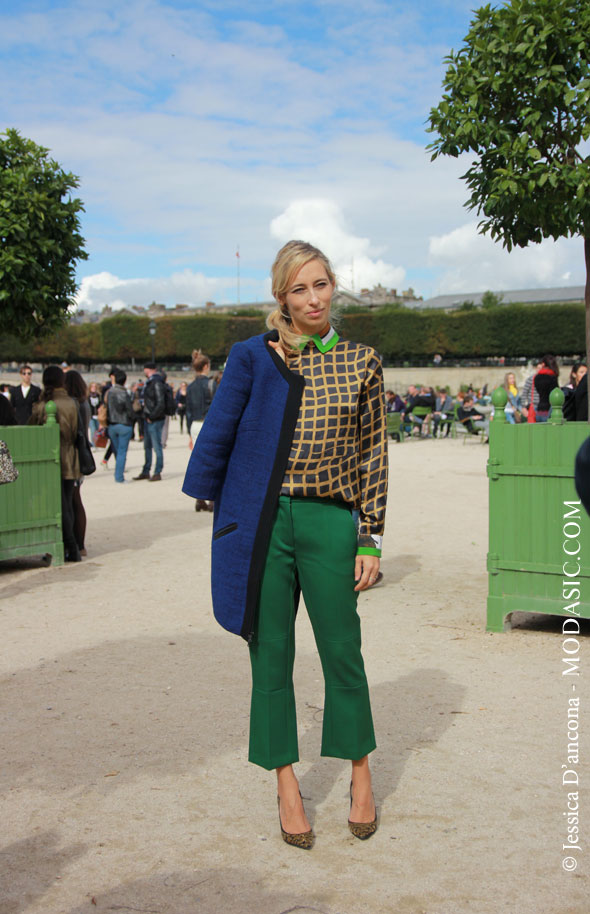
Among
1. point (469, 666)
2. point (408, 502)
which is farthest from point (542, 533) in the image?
point (408, 502)

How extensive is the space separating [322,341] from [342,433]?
294mm

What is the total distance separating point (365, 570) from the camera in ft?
9.45

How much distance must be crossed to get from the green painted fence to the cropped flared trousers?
4866 mm

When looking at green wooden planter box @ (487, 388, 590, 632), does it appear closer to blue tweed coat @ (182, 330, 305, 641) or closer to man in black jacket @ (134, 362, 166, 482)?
blue tweed coat @ (182, 330, 305, 641)

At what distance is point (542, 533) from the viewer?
5.30 m

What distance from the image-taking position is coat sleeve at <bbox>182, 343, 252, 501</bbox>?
285cm

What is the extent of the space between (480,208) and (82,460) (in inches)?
156

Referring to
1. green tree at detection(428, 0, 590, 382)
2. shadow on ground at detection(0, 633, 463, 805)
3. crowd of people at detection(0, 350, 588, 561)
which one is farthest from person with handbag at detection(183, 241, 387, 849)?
green tree at detection(428, 0, 590, 382)

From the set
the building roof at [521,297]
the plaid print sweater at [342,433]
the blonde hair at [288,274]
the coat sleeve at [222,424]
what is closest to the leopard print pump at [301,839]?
the plaid print sweater at [342,433]

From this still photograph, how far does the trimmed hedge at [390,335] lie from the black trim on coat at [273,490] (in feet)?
203

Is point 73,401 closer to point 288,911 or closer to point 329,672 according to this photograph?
point 329,672

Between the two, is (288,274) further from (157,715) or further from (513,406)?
(513,406)

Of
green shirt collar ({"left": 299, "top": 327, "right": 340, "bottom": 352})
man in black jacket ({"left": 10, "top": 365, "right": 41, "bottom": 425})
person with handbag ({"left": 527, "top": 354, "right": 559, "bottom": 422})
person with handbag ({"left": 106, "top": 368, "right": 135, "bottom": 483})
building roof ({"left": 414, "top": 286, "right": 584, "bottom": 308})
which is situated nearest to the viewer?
green shirt collar ({"left": 299, "top": 327, "right": 340, "bottom": 352})

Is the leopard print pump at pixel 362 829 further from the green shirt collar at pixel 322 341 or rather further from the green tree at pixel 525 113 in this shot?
the green tree at pixel 525 113
